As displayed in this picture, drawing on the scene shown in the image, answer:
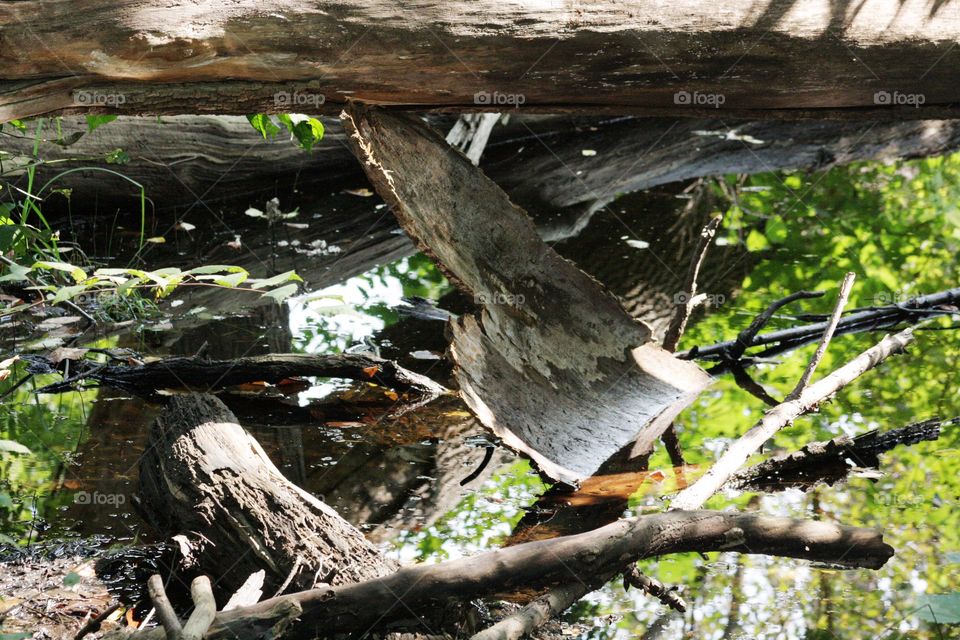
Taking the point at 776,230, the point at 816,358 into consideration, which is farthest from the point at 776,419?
the point at 776,230

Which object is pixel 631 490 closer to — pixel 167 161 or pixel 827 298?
pixel 827 298

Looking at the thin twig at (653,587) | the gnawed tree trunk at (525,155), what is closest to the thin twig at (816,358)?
the thin twig at (653,587)

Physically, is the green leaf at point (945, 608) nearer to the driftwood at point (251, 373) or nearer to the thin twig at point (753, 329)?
the thin twig at point (753, 329)

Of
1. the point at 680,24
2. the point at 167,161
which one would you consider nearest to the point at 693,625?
the point at 680,24

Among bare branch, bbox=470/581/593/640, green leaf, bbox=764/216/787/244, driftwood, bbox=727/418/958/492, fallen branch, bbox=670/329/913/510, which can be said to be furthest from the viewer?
green leaf, bbox=764/216/787/244

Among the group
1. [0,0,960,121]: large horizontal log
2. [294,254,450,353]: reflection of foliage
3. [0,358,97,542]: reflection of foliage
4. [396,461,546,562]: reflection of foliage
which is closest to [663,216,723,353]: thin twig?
[0,0,960,121]: large horizontal log

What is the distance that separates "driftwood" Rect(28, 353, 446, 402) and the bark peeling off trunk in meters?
0.57

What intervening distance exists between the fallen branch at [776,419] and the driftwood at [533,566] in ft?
0.57

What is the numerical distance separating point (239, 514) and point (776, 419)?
1.69 metres

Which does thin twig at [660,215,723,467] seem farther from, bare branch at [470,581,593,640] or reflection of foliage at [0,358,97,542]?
reflection of foliage at [0,358,97,542]

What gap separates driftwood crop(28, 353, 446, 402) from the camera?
3723 mm

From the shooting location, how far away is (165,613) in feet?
6.30

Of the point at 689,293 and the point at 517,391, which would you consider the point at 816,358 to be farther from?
the point at 517,391

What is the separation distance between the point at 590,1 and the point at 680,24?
31 cm
